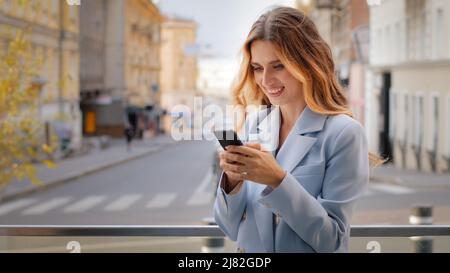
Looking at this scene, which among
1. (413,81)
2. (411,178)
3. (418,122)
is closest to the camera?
(418,122)

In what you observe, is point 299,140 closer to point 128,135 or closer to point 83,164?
point 83,164

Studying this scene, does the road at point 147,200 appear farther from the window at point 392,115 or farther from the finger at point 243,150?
the finger at point 243,150

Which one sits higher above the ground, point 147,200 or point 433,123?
point 433,123

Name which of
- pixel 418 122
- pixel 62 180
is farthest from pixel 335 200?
pixel 62 180

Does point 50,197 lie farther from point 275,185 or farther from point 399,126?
point 275,185

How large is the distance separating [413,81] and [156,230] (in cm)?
599

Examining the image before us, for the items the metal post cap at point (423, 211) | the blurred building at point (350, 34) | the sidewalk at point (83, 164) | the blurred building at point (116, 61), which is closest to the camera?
the metal post cap at point (423, 211)

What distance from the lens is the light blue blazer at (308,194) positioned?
1.01 m

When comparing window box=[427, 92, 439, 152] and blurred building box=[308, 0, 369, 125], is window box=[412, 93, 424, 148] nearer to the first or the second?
window box=[427, 92, 439, 152]

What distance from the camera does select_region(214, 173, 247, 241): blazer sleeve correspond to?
3.57 ft

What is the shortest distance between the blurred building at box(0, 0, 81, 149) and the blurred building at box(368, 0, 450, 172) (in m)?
2.10

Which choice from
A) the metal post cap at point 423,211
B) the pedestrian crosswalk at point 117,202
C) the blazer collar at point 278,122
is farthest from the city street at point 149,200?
the blazer collar at point 278,122

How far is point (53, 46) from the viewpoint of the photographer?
19.5 ft

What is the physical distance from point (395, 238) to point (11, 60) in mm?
3157
